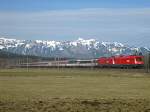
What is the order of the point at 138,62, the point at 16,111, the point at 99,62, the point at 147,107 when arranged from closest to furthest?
the point at 16,111 → the point at 147,107 → the point at 138,62 → the point at 99,62

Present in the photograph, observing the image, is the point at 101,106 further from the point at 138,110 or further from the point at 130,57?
the point at 130,57

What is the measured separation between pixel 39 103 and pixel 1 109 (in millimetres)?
3204

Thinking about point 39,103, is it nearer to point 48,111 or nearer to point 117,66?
point 48,111

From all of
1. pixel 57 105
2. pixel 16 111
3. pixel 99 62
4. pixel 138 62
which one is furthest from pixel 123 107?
pixel 99 62

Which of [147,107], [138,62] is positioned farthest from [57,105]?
[138,62]

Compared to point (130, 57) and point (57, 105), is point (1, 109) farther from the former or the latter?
point (130, 57)

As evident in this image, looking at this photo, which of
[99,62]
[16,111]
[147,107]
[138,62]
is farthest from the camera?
[99,62]

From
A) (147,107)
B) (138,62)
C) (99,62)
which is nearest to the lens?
(147,107)

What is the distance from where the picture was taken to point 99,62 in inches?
5551

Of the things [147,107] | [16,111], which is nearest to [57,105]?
[16,111]

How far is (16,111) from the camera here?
71.5 ft

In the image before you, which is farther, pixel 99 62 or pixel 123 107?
pixel 99 62

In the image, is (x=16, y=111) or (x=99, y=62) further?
(x=99, y=62)

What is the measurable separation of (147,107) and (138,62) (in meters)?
95.2
